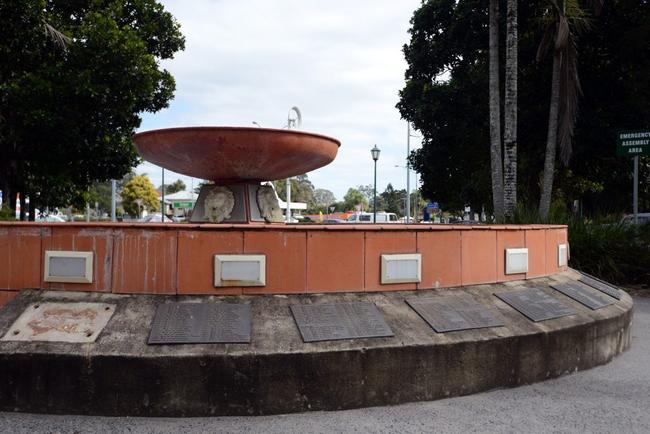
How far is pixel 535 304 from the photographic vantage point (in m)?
4.58

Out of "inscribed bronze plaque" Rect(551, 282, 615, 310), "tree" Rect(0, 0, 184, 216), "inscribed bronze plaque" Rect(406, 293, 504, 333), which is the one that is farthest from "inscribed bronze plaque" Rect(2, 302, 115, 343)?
"tree" Rect(0, 0, 184, 216)

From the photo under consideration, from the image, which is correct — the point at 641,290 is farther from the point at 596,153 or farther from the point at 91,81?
the point at 91,81

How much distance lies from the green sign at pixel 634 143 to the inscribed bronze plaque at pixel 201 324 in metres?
11.5

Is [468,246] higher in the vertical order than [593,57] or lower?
lower

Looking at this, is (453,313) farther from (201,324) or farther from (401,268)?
(201,324)

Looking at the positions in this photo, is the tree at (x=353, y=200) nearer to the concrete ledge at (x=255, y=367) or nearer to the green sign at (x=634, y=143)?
the green sign at (x=634, y=143)

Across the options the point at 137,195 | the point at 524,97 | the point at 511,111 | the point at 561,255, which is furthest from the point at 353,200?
the point at 561,255

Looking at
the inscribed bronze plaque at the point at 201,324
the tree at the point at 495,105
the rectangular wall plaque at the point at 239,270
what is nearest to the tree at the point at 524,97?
the tree at the point at 495,105

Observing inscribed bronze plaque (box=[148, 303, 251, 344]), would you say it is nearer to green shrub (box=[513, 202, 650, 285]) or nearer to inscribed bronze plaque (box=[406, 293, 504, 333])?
inscribed bronze plaque (box=[406, 293, 504, 333])

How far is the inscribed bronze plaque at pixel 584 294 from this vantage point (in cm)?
505

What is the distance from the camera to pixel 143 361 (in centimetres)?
322

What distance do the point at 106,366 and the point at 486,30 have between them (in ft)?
55.9

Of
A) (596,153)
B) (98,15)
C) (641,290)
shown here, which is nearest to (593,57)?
(596,153)

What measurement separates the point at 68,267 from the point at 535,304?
12.7 feet
